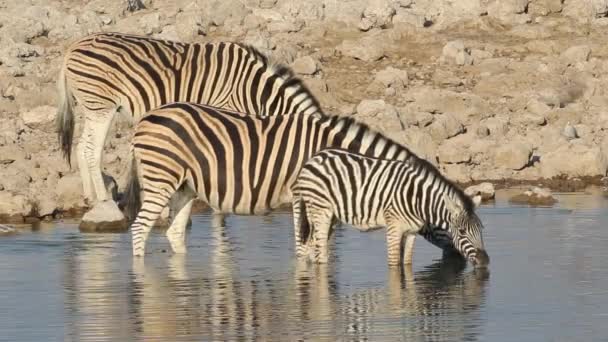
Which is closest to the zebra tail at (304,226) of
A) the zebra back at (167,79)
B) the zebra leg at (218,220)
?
the zebra back at (167,79)

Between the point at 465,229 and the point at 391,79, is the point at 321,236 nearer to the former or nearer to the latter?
the point at 465,229

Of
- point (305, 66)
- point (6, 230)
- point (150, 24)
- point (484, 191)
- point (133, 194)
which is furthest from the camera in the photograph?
point (150, 24)

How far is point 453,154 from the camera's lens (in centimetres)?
2131

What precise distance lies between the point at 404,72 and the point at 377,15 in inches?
93.3

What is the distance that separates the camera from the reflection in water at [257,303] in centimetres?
A: 1191

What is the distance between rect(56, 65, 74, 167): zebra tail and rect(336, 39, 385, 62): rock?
7.24m

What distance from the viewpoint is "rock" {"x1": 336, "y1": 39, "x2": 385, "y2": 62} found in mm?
25656

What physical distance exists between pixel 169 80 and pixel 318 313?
6.14 meters

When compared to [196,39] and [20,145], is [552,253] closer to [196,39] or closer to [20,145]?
[20,145]

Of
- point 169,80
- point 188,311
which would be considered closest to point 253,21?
point 169,80

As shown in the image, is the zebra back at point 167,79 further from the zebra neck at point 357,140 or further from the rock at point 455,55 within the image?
the rock at point 455,55

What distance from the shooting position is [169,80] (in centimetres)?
1823

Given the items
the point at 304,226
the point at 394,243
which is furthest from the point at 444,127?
the point at 394,243

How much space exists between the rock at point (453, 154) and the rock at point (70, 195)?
461 centimetres
